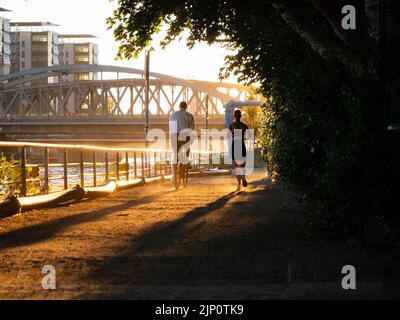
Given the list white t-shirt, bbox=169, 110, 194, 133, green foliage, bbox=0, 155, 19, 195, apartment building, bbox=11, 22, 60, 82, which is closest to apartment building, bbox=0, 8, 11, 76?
apartment building, bbox=11, 22, 60, 82

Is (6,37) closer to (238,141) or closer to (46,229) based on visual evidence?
(238,141)

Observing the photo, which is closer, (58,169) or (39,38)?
(58,169)

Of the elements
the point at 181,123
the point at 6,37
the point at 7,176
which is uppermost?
the point at 6,37

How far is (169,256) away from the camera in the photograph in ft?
23.3

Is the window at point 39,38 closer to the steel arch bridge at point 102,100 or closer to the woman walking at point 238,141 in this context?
the steel arch bridge at point 102,100

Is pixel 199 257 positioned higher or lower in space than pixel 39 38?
lower

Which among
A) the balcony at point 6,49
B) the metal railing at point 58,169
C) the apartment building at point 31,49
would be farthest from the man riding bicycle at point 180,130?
the apartment building at point 31,49

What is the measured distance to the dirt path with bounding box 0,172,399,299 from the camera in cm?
537

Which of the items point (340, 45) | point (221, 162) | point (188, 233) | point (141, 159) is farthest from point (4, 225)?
point (221, 162)

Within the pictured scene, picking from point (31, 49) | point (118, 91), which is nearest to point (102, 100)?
point (118, 91)

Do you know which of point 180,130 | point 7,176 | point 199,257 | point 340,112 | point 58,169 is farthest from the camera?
point 180,130

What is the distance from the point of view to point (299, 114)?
27.7 ft

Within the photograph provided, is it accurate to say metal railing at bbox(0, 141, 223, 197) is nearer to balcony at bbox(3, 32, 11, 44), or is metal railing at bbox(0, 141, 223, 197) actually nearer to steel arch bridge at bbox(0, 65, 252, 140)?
steel arch bridge at bbox(0, 65, 252, 140)

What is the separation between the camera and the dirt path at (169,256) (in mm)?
5372
